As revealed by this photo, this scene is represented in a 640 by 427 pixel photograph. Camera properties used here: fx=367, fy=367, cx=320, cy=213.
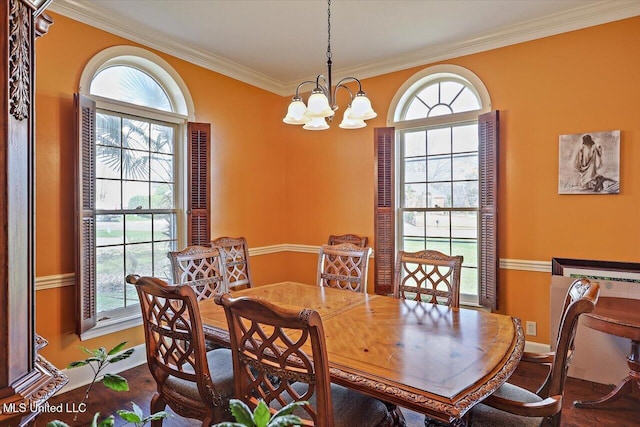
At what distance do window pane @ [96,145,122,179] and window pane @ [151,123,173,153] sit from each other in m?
0.35

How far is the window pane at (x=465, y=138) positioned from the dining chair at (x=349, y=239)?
1311 millimetres

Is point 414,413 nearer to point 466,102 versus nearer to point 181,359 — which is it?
point 181,359

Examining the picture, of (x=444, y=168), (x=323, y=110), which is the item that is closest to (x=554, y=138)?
(x=444, y=168)

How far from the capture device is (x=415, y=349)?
1577 millimetres

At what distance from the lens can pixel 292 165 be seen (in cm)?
468

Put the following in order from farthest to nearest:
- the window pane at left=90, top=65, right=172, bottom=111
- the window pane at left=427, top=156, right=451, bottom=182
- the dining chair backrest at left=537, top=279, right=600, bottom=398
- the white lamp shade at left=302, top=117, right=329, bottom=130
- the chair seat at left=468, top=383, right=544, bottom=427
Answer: the window pane at left=427, top=156, right=451, bottom=182 < the window pane at left=90, top=65, right=172, bottom=111 < the white lamp shade at left=302, top=117, right=329, bottom=130 < the chair seat at left=468, top=383, right=544, bottom=427 < the dining chair backrest at left=537, top=279, right=600, bottom=398

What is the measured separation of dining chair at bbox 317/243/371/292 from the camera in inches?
114

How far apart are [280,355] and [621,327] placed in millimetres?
2174

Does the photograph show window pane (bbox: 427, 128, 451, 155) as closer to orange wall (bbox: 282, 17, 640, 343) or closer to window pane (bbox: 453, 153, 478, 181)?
window pane (bbox: 453, 153, 478, 181)

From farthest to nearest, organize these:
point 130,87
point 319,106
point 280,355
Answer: point 130,87, point 319,106, point 280,355

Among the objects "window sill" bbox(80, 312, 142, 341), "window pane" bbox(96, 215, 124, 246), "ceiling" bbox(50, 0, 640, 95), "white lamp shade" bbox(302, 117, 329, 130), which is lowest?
"window sill" bbox(80, 312, 142, 341)

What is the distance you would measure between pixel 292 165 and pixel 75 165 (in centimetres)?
247

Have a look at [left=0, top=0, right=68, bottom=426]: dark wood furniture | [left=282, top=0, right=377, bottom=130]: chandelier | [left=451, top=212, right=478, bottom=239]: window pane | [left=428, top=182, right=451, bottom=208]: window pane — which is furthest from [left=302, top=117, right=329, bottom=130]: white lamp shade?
[left=451, top=212, right=478, bottom=239]: window pane

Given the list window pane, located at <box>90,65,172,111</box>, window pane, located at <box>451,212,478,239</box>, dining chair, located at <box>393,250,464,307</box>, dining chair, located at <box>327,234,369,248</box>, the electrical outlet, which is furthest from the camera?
dining chair, located at <box>327,234,369,248</box>
